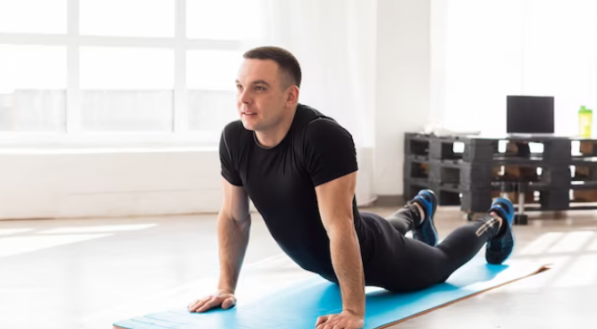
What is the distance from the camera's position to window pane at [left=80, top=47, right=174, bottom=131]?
6.34 metres

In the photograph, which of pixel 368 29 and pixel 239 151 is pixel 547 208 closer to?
pixel 368 29

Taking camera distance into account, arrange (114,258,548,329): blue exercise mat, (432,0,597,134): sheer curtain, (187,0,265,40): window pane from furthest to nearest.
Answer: (432,0,597,134): sheer curtain
(187,0,265,40): window pane
(114,258,548,329): blue exercise mat

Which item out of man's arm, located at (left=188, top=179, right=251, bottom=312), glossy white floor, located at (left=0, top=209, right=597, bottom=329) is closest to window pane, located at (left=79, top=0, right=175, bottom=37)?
glossy white floor, located at (left=0, top=209, right=597, bottom=329)

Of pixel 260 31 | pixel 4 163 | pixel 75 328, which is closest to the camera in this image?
pixel 75 328

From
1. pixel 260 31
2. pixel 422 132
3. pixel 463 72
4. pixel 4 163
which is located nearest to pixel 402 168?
pixel 422 132

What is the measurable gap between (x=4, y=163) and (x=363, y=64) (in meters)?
2.56

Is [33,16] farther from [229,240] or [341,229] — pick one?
[341,229]

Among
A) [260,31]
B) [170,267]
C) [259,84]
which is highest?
[260,31]

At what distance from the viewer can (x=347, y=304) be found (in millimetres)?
2832

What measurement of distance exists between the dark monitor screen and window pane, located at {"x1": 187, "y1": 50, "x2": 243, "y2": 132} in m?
1.94

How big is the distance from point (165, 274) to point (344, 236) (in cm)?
153

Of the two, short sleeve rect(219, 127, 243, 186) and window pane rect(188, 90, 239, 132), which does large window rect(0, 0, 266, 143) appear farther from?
short sleeve rect(219, 127, 243, 186)

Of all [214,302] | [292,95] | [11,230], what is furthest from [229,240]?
[11,230]

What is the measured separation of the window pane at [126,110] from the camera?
636cm
